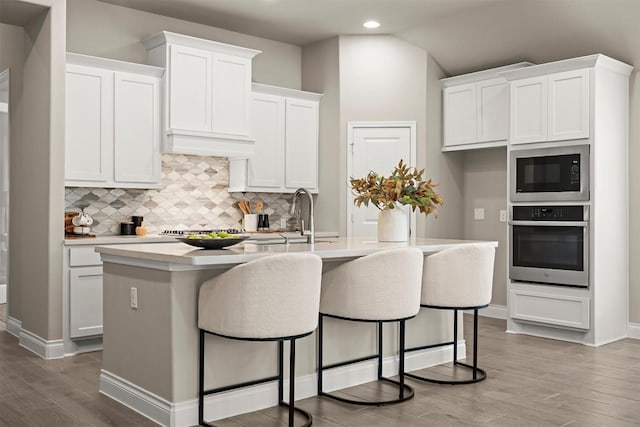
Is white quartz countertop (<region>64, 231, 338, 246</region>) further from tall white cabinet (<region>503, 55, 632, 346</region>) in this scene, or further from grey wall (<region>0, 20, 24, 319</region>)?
tall white cabinet (<region>503, 55, 632, 346</region>)

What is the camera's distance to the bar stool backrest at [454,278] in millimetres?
3895

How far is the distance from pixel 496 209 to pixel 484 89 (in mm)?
1200

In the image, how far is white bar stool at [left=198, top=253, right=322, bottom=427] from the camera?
2.90 meters

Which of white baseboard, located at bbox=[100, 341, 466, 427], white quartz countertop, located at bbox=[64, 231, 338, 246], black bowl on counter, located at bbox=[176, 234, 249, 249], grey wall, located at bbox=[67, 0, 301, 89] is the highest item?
grey wall, located at bbox=[67, 0, 301, 89]

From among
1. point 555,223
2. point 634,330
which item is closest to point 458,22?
point 555,223

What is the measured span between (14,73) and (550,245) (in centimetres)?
470

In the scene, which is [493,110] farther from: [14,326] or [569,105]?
[14,326]

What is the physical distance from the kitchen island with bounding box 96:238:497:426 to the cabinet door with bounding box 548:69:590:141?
1.98 metres

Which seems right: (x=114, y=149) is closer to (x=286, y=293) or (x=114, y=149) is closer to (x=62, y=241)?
(x=62, y=241)

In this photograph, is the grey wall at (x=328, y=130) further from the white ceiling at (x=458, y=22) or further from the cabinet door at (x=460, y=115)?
the cabinet door at (x=460, y=115)

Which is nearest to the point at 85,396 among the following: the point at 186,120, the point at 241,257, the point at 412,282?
the point at 241,257

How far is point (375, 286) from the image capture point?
3428 mm

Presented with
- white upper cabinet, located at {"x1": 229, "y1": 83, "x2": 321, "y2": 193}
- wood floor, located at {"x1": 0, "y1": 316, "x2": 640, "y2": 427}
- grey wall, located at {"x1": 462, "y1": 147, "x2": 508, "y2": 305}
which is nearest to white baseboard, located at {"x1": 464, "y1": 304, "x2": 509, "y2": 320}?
grey wall, located at {"x1": 462, "y1": 147, "x2": 508, "y2": 305}

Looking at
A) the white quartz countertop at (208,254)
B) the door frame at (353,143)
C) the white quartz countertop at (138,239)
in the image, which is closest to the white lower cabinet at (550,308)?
the door frame at (353,143)
